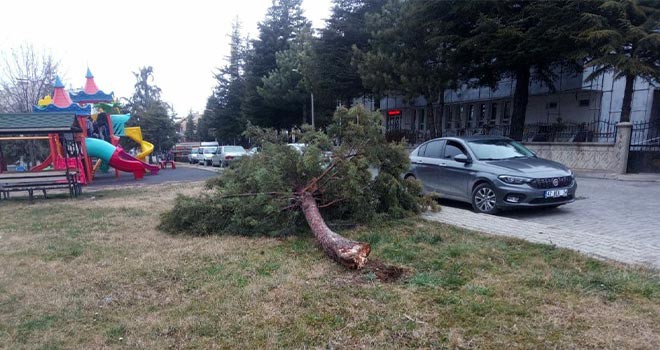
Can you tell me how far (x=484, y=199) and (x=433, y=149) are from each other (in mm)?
1977

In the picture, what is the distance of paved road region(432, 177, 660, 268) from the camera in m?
5.25

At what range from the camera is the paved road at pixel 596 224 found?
525 centimetres

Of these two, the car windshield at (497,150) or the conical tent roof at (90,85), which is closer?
the car windshield at (497,150)

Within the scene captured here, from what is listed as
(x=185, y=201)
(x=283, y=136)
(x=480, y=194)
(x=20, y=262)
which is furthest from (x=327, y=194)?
(x=20, y=262)

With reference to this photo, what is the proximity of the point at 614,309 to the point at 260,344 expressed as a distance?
2946 mm

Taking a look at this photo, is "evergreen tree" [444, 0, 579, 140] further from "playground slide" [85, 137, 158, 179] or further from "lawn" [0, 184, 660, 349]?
"playground slide" [85, 137, 158, 179]

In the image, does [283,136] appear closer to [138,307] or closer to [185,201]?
[185,201]

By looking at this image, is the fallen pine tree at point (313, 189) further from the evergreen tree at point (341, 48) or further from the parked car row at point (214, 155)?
the parked car row at point (214, 155)

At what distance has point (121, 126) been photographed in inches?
992

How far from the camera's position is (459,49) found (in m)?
20.6

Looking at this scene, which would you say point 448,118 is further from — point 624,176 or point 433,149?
point 433,149

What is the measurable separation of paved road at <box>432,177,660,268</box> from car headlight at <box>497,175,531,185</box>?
68 centimetres

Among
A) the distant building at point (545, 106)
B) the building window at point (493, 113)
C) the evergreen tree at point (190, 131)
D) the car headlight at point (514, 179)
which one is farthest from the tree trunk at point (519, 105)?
the evergreen tree at point (190, 131)

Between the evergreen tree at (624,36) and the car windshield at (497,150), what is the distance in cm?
962
